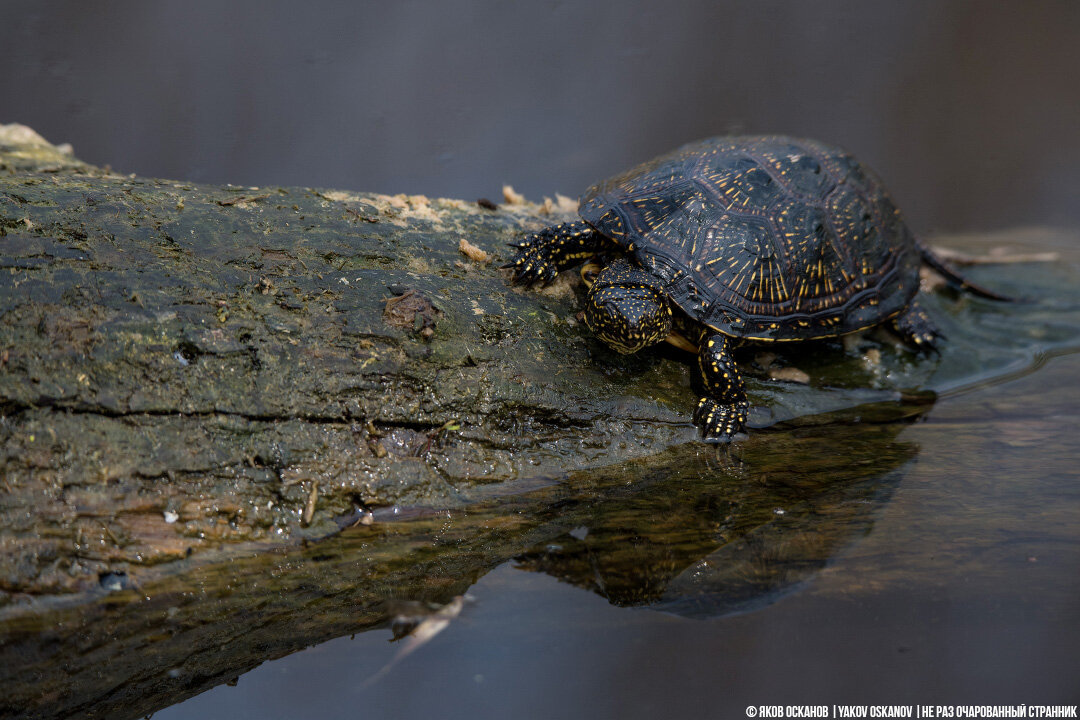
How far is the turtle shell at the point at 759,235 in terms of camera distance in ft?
14.1

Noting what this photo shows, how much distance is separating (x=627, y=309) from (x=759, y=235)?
1102 mm

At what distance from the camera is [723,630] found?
3301 millimetres

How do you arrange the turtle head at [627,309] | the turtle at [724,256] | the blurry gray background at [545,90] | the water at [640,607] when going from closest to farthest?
1. the water at [640,607]
2. the turtle head at [627,309]
3. the turtle at [724,256]
4. the blurry gray background at [545,90]

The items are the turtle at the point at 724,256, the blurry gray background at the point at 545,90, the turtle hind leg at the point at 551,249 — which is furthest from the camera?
the blurry gray background at the point at 545,90

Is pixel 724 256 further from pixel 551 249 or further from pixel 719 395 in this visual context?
pixel 551 249

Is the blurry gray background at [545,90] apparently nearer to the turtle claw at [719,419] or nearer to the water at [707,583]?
the water at [707,583]

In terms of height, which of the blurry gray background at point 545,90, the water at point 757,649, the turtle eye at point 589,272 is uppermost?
the blurry gray background at point 545,90

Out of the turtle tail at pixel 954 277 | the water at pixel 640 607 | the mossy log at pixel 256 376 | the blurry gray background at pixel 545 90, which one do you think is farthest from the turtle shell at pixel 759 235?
the blurry gray background at pixel 545 90

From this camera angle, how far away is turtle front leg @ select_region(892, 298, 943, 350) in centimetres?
532

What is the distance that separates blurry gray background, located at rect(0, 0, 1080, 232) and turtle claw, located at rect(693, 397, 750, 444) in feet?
17.0

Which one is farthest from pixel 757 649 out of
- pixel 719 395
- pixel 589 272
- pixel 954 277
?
pixel 954 277

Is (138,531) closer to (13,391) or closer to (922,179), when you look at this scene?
(13,391)

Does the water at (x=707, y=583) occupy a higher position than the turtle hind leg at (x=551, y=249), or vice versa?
the turtle hind leg at (x=551, y=249)

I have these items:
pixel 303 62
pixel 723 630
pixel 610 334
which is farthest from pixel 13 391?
pixel 303 62
